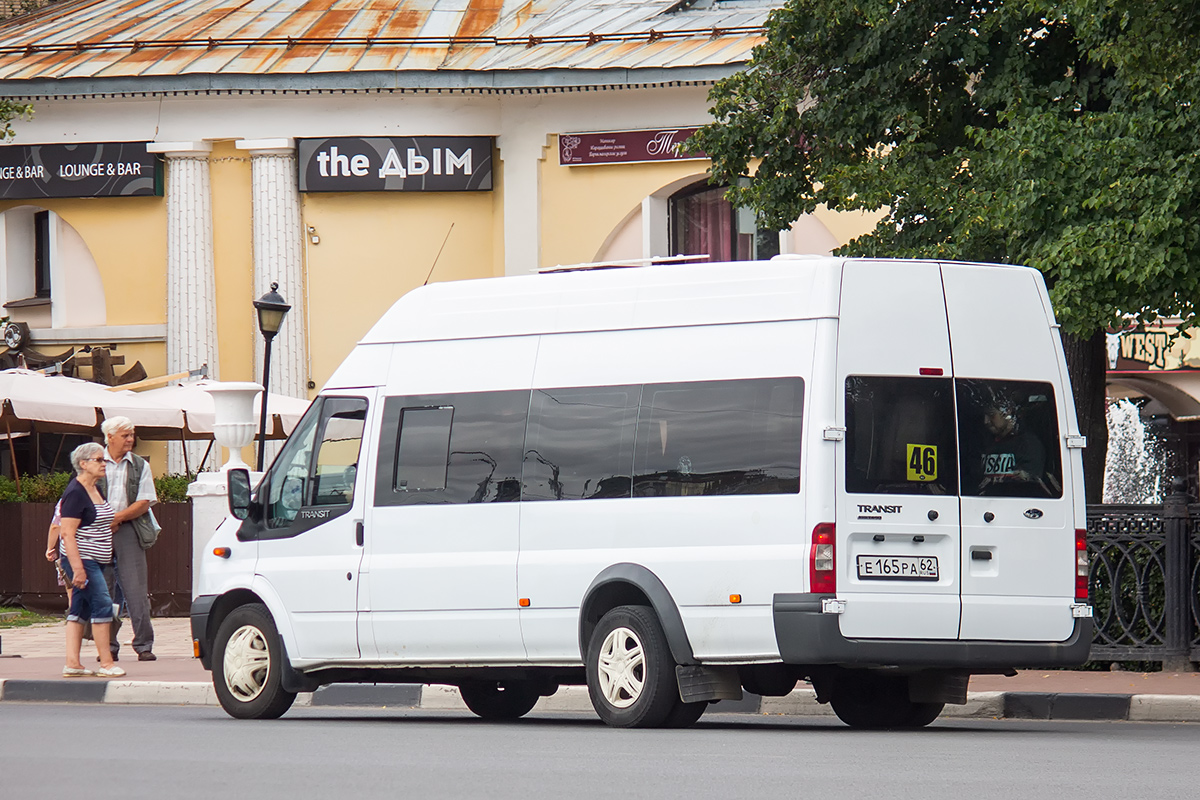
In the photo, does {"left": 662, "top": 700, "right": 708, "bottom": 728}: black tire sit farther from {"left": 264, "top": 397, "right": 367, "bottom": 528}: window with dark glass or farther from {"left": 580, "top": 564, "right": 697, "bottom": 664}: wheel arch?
{"left": 264, "top": 397, "right": 367, "bottom": 528}: window with dark glass

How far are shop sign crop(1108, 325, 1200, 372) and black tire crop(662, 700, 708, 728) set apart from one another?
17861 millimetres

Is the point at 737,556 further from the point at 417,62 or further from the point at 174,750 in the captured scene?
the point at 417,62

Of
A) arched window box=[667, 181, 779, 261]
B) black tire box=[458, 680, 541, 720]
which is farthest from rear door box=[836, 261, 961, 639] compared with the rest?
arched window box=[667, 181, 779, 261]

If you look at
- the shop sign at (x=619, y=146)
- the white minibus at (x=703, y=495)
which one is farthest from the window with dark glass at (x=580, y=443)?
the shop sign at (x=619, y=146)

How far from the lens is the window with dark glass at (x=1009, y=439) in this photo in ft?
34.3

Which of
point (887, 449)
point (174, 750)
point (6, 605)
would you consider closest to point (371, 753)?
point (174, 750)

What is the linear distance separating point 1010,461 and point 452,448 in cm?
318

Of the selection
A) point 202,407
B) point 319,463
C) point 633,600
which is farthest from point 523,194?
point 633,600

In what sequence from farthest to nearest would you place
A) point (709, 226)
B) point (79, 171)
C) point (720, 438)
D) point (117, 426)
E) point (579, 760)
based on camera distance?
point (709, 226) → point (79, 171) → point (117, 426) → point (720, 438) → point (579, 760)

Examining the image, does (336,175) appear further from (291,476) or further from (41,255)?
(291,476)

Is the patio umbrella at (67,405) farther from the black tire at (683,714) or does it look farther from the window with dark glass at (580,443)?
the black tire at (683,714)

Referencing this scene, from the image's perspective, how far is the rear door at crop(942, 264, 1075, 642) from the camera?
1038 centimetres

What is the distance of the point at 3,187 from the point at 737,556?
20.9 m

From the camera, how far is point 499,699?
12.6 metres
